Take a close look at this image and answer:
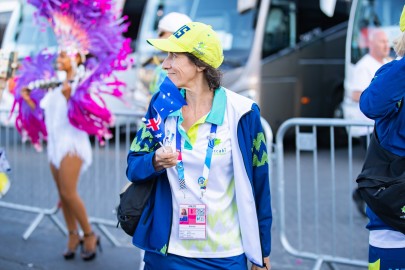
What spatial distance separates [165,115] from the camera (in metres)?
3.18

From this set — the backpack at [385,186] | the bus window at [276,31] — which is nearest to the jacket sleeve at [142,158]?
the backpack at [385,186]

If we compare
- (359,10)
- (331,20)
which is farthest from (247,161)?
(331,20)

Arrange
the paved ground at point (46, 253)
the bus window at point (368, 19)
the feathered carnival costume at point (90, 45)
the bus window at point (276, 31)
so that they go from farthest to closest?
the bus window at point (276, 31), the bus window at point (368, 19), the paved ground at point (46, 253), the feathered carnival costume at point (90, 45)

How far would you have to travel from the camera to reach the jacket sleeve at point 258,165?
320cm

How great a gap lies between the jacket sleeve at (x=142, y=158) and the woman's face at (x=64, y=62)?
254 cm

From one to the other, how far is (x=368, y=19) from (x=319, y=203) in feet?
13.8

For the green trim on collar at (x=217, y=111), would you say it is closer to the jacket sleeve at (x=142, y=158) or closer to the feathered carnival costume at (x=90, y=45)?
the jacket sleeve at (x=142, y=158)

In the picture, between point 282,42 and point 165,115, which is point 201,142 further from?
point 282,42

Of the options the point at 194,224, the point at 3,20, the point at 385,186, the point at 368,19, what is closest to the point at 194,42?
the point at 194,224

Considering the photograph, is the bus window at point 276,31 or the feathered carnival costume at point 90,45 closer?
the feathered carnival costume at point 90,45

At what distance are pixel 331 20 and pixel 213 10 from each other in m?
2.24

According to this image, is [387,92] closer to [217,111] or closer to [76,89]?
[217,111]

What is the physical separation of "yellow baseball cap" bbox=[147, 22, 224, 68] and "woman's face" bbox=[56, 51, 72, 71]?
8.55 feet

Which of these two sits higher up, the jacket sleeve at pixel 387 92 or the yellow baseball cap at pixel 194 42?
the yellow baseball cap at pixel 194 42
